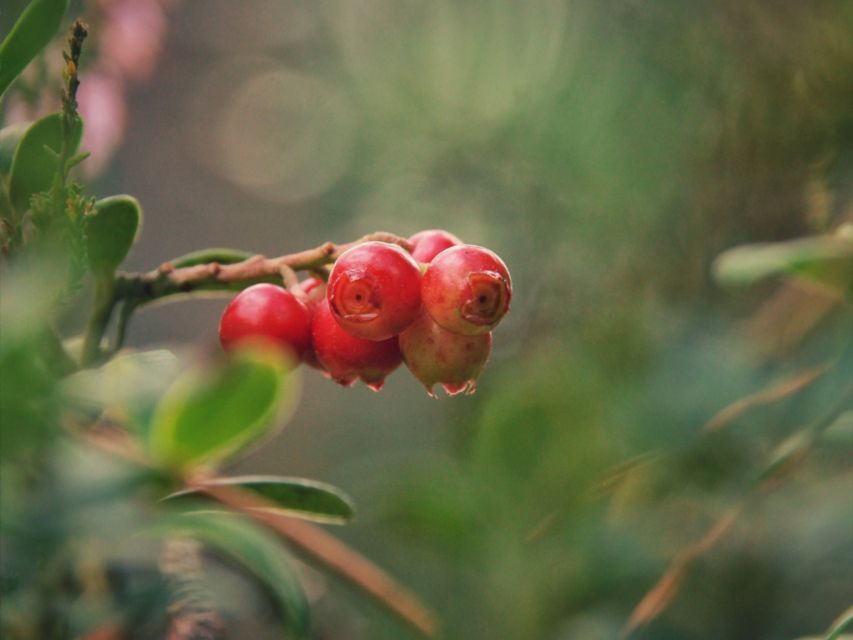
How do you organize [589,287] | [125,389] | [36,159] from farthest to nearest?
[589,287], [36,159], [125,389]

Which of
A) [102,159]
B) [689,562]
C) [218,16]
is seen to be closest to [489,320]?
[689,562]

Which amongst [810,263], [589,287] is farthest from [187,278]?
[589,287]

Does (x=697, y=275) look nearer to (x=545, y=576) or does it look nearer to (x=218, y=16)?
(x=545, y=576)

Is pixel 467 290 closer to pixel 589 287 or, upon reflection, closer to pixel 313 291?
pixel 313 291

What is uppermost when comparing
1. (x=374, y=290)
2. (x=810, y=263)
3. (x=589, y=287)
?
(x=589, y=287)

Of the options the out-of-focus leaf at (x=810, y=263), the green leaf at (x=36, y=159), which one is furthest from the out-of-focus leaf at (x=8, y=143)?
the out-of-focus leaf at (x=810, y=263)

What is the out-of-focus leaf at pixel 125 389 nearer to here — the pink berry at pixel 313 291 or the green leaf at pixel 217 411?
the green leaf at pixel 217 411

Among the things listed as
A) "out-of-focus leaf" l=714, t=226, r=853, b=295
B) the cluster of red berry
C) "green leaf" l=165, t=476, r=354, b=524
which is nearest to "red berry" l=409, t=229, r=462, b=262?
the cluster of red berry
